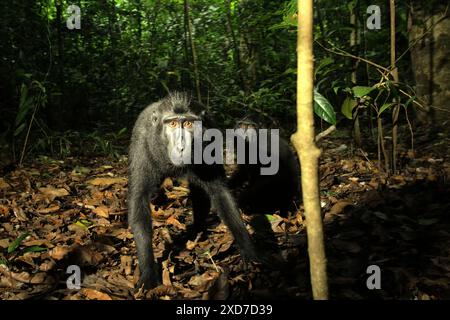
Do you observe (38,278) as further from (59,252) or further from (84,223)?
(84,223)

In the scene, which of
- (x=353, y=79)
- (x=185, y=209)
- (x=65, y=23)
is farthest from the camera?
(x=65, y=23)

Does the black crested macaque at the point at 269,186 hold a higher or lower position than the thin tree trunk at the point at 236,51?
lower

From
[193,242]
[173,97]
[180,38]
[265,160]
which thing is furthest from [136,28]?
[193,242]

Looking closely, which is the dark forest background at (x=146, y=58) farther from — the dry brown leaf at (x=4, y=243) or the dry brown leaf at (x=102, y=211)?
the dry brown leaf at (x=4, y=243)

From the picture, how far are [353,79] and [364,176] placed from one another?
1.33 metres

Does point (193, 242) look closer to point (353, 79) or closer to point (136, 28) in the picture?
point (353, 79)

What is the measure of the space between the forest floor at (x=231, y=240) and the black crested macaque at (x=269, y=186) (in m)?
0.35

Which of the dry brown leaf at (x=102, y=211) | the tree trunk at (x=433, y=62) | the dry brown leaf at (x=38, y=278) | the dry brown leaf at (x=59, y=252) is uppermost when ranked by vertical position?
the tree trunk at (x=433, y=62)

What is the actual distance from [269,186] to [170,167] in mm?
1577

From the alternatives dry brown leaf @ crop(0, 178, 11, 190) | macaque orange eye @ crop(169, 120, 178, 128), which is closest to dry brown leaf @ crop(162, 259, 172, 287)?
macaque orange eye @ crop(169, 120, 178, 128)

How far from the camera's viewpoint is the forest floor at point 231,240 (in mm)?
3064

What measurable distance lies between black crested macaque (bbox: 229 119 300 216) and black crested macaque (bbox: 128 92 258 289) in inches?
40.8

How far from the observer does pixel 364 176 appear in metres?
5.20

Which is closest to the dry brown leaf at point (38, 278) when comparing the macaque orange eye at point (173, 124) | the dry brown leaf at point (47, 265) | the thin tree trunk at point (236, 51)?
the dry brown leaf at point (47, 265)
